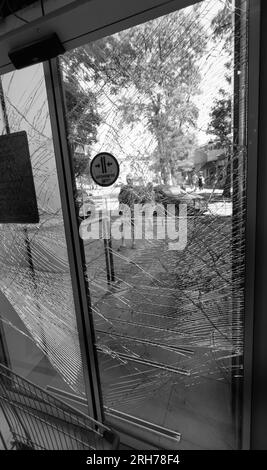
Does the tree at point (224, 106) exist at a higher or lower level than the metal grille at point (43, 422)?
higher

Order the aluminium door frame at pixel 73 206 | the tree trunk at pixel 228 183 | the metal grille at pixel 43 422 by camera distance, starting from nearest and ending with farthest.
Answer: the aluminium door frame at pixel 73 206 < the tree trunk at pixel 228 183 < the metal grille at pixel 43 422

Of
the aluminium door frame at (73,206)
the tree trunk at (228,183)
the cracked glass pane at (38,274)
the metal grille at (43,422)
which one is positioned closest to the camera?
the aluminium door frame at (73,206)

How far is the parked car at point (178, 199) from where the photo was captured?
3.00 feet

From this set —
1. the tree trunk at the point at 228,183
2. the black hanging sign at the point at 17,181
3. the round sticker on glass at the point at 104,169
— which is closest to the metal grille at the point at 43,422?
the black hanging sign at the point at 17,181

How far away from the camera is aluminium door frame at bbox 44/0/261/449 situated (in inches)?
29.1

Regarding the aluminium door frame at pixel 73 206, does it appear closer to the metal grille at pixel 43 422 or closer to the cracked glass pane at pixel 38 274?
the cracked glass pane at pixel 38 274

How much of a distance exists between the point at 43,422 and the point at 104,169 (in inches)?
45.2

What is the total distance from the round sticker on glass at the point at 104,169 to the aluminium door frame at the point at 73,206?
130 millimetres

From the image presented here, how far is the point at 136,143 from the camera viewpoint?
978 mm

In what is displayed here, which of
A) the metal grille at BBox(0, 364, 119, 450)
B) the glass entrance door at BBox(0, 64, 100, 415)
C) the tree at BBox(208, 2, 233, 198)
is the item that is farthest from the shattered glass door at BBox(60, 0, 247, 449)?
the metal grille at BBox(0, 364, 119, 450)

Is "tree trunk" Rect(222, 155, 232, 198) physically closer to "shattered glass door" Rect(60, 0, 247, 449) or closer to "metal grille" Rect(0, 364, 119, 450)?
"shattered glass door" Rect(60, 0, 247, 449)

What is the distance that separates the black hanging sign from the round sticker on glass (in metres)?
0.41

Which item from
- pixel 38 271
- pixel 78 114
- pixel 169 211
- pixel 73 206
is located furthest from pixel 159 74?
pixel 38 271

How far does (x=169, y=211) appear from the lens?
3.21 feet
